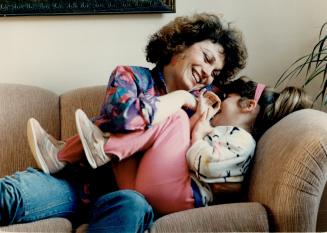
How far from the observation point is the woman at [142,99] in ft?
4.14

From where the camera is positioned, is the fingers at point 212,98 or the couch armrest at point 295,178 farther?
the fingers at point 212,98

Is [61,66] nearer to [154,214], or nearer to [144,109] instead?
[144,109]

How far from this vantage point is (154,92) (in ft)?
5.20

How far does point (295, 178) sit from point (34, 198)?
2.43 ft

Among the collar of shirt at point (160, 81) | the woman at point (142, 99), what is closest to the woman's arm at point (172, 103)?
the woman at point (142, 99)

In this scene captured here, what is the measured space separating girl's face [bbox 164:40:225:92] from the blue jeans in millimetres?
474

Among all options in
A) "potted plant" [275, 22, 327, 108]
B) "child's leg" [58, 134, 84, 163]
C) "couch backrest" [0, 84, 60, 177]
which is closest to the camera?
"child's leg" [58, 134, 84, 163]

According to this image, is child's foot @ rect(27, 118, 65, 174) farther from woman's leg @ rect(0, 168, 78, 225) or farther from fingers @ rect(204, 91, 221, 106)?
fingers @ rect(204, 91, 221, 106)

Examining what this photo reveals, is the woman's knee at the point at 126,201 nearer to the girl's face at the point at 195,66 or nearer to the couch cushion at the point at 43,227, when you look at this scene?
the couch cushion at the point at 43,227

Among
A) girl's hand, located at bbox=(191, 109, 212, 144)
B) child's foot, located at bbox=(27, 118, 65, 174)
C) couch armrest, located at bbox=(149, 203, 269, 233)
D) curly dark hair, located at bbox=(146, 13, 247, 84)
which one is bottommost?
couch armrest, located at bbox=(149, 203, 269, 233)

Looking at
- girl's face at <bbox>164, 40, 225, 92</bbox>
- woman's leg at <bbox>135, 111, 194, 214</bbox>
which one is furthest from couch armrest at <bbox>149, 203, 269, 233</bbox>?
girl's face at <bbox>164, 40, 225, 92</bbox>

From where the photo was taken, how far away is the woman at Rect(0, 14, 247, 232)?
1.26 m

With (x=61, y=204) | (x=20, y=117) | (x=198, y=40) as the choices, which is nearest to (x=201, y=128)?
(x=198, y=40)

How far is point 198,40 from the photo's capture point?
1623mm
